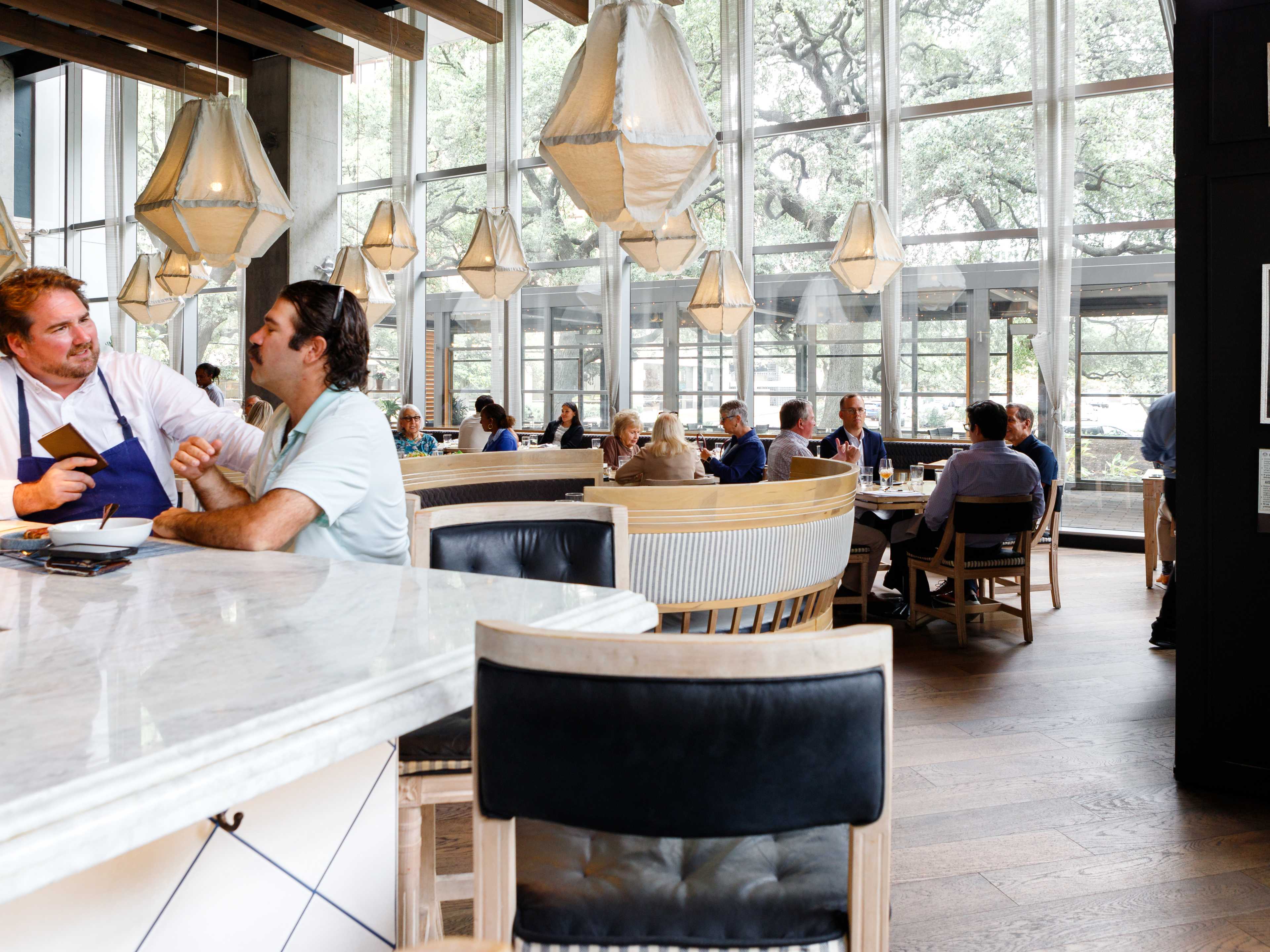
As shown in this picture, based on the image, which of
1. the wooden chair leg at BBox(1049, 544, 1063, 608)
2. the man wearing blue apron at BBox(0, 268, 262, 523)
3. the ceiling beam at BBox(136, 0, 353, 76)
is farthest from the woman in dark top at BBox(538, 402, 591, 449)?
the man wearing blue apron at BBox(0, 268, 262, 523)

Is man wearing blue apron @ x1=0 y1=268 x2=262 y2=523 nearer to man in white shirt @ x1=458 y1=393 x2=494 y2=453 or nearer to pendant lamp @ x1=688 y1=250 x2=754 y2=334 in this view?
pendant lamp @ x1=688 y1=250 x2=754 y2=334

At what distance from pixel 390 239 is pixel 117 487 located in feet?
15.8

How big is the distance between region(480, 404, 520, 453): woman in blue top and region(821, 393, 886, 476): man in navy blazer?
2.26m

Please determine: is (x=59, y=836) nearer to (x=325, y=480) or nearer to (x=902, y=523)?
(x=325, y=480)

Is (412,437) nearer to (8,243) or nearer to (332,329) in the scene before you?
(8,243)

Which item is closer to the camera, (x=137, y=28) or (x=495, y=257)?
(x=495, y=257)

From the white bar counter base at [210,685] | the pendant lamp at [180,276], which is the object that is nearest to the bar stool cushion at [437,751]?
the white bar counter base at [210,685]

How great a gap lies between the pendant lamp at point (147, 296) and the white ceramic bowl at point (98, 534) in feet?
23.8

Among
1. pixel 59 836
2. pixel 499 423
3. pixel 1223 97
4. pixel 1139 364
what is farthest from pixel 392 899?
pixel 1139 364

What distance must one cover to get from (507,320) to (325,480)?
9.82 meters

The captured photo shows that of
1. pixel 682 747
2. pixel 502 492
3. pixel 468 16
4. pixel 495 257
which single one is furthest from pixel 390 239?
pixel 682 747

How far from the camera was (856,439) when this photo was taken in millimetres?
6680

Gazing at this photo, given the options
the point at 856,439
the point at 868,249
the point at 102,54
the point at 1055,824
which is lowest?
the point at 1055,824

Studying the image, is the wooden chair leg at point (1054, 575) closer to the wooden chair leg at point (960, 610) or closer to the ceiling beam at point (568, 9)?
the wooden chair leg at point (960, 610)
